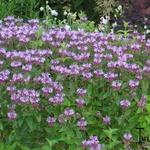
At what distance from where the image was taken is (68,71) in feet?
12.3

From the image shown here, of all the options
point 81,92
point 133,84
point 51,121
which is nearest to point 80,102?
point 81,92

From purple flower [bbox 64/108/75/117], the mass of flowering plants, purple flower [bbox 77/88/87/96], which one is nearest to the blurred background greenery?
the mass of flowering plants

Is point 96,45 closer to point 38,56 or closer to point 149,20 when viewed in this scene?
point 38,56

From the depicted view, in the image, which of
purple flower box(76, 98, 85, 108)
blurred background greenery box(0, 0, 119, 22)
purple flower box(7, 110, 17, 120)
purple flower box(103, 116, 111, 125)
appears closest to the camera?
purple flower box(7, 110, 17, 120)

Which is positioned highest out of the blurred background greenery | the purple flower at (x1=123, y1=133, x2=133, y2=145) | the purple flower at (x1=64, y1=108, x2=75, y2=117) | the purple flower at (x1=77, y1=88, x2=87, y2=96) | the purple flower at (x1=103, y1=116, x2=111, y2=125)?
the blurred background greenery

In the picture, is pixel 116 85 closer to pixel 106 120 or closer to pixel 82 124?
pixel 106 120

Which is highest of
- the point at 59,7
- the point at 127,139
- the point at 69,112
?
the point at 59,7

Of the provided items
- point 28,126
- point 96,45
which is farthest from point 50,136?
point 96,45

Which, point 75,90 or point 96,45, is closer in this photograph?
point 75,90

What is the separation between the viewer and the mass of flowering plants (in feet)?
11.8

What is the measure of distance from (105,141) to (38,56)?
0.78m

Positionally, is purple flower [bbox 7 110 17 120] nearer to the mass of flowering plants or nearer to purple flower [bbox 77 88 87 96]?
the mass of flowering plants

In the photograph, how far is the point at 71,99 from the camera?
375 cm

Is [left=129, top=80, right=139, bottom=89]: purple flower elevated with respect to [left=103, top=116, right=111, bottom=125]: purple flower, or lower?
elevated
